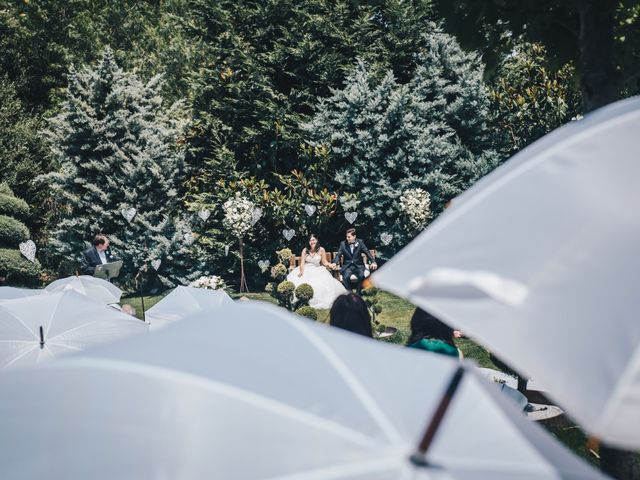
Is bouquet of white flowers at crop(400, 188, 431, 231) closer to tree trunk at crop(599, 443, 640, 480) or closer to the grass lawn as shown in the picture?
the grass lawn

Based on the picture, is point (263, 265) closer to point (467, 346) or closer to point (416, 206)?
point (416, 206)

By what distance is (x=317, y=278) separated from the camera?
589 inches

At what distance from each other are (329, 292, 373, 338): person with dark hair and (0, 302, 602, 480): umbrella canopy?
2216 millimetres

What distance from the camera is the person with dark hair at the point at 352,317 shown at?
4.23 metres

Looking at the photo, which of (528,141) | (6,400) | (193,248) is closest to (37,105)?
(193,248)

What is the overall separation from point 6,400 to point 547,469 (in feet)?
5.03

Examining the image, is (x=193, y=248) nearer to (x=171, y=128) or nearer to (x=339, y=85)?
(x=171, y=128)

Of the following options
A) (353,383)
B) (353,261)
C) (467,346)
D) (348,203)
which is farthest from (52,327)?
(348,203)

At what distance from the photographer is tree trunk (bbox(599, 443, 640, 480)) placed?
3.35m

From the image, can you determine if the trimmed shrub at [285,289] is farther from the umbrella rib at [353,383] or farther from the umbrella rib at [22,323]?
the umbrella rib at [353,383]

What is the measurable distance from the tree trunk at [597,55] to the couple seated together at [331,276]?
35.8ft

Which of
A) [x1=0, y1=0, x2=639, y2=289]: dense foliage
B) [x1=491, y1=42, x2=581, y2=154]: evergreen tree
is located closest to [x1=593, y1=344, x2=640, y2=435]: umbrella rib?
[x1=0, y1=0, x2=639, y2=289]: dense foliage

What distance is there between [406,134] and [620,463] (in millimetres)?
16629

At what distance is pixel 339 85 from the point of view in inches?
846
